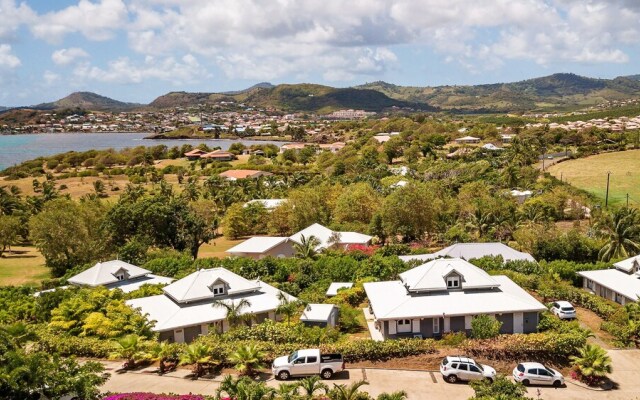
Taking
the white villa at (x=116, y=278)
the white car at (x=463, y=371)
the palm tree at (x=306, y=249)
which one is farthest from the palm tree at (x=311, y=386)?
the palm tree at (x=306, y=249)

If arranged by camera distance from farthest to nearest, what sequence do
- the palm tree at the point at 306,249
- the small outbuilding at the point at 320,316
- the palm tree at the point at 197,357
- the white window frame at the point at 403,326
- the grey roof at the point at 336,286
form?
the palm tree at the point at 306,249 → the grey roof at the point at 336,286 → the small outbuilding at the point at 320,316 → the white window frame at the point at 403,326 → the palm tree at the point at 197,357

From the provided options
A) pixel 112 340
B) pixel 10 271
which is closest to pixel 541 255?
pixel 112 340

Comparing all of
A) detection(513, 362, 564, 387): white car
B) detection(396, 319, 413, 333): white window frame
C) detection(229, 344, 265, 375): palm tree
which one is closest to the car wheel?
detection(229, 344, 265, 375): palm tree

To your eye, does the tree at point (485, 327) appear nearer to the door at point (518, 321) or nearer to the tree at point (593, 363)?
the door at point (518, 321)

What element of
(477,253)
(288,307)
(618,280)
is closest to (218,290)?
(288,307)

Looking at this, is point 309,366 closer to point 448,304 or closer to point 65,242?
point 448,304
